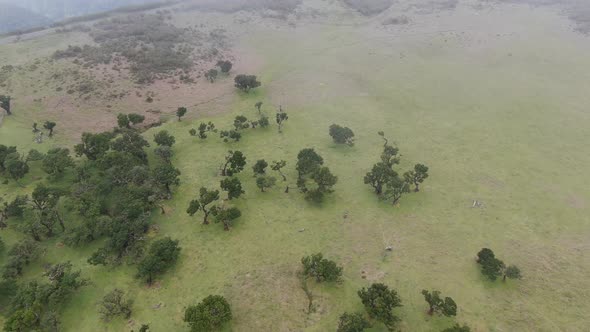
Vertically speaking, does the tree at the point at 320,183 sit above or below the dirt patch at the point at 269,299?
above

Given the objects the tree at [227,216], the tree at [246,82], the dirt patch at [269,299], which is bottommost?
the dirt patch at [269,299]

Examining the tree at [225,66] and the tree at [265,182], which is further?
the tree at [225,66]

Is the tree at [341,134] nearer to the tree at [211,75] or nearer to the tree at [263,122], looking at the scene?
the tree at [263,122]

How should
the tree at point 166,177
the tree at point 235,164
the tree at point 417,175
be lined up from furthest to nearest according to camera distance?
the tree at point 235,164, the tree at point 417,175, the tree at point 166,177

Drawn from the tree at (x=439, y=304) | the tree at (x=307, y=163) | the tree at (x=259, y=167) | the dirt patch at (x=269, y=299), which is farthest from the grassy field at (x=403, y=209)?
the tree at (x=307, y=163)

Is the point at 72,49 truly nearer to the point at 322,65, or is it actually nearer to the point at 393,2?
the point at 322,65

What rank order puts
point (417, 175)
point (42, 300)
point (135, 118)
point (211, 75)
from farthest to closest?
point (211, 75)
point (135, 118)
point (417, 175)
point (42, 300)

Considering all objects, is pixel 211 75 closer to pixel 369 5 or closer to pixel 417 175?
pixel 417 175

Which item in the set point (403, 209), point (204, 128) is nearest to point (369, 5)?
point (204, 128)
